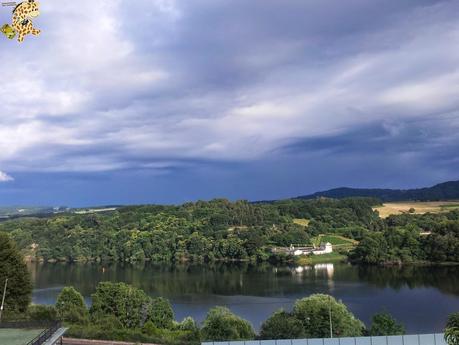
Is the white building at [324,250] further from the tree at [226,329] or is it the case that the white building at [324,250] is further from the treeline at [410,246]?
the tree at [226,329]

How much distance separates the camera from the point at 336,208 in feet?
504

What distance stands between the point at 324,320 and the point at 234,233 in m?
102

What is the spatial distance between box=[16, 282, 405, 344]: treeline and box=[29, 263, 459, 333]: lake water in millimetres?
12371

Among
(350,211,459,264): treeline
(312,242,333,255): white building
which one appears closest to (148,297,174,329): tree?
(350,211,459,264): treeline

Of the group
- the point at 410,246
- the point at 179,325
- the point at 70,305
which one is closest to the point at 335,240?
the point at 410,246

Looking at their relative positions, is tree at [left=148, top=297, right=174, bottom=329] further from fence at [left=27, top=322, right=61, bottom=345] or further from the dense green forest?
the dense green forest

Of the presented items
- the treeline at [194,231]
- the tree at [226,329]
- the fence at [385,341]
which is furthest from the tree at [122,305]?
the treeline at [194,231]

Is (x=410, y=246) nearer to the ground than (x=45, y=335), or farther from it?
nearer to the ground

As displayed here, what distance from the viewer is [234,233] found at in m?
136

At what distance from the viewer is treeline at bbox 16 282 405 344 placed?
29.7 m

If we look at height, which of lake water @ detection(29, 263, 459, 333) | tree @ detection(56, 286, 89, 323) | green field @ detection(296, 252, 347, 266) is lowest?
lake water @ detection(29, 263, 459, 333)

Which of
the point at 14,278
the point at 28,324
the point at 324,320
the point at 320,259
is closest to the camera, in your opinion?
the point at 28,324

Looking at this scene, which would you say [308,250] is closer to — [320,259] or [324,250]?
[324,250]

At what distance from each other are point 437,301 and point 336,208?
9209cm
